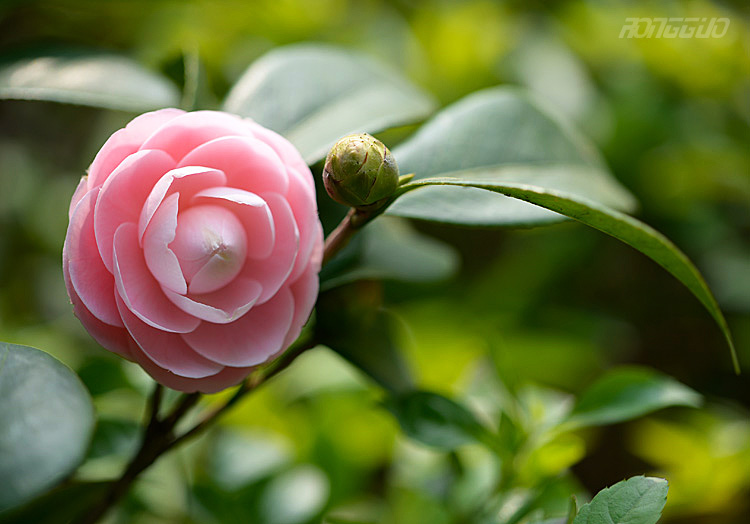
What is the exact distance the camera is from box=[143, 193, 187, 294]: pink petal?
1.49ft

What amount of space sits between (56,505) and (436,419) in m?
0.39

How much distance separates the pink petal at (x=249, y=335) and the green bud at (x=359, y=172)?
0.09 meters

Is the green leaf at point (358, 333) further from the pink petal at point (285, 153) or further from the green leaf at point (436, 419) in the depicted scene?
the pink petal at point (285, 153)

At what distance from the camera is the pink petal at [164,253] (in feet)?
1.49

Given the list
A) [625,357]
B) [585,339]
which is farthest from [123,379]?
[625,357]

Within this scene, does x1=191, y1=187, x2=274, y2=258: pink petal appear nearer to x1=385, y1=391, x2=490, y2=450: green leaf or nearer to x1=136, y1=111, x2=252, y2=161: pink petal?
x1=136, y1=111, x2=252, y2=161: pink petal

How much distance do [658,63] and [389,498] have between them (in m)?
1.09

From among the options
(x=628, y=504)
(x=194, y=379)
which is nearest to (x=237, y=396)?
(x=194, y=379)

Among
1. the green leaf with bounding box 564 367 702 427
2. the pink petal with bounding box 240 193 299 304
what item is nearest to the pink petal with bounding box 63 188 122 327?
the pink petal with bounding box 240 193 299 304

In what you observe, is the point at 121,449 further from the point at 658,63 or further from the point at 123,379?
the point at 658,63

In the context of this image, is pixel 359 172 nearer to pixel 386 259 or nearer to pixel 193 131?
pixel 193 131

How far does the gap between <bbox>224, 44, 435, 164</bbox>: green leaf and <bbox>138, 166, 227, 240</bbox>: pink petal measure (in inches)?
5.4

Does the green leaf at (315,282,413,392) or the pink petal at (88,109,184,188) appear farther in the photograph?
the green leaf at (315,282,413,392)

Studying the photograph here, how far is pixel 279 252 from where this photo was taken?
0.49 meters
